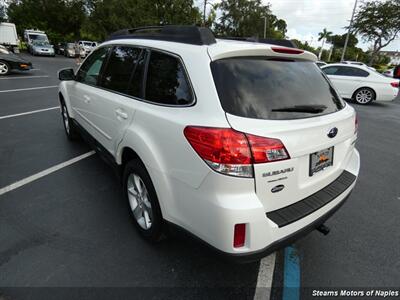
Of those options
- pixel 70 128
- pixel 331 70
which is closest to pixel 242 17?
pixel 331 70

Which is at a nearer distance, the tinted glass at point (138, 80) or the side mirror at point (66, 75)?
the tinted glass at point (138, 80)

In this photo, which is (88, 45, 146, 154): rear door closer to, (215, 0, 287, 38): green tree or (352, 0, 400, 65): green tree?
(352, 0, 400, 65): green tree

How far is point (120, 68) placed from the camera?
276cm

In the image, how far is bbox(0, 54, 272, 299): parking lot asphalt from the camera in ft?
6.62

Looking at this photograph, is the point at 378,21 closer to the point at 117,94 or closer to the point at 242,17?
the point at 242,17

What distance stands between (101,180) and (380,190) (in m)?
3.80

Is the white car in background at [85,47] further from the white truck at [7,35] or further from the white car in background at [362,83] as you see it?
the white car in background at [362,83]

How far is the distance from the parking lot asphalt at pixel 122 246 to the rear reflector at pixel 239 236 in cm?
23

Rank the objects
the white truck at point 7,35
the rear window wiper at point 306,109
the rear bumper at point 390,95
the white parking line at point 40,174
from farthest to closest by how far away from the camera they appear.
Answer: the white truck at point 7,35 < the rear bumper at point 390,95 < the white parking line at point 40,174 < the rear window wiper at point 306,109

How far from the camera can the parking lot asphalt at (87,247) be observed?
6.62ft

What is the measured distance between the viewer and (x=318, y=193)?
80.4 inches

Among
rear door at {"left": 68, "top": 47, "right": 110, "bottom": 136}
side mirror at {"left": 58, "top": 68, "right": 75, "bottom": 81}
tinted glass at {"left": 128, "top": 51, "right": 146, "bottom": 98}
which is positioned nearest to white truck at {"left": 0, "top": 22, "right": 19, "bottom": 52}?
side mirror at {"left": 58, "top": 68, "right": 75, "bottom": 81}

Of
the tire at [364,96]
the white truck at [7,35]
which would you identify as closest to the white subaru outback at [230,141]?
the tire at [364,96]

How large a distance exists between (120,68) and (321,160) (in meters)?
2.15
